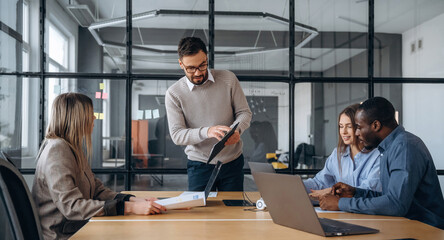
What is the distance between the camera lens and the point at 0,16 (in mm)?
3758

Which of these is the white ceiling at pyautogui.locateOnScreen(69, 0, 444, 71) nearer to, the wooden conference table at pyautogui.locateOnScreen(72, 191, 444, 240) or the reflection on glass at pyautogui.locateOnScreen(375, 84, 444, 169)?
the reflection on glass at pyautogui.locateOnScreen(375, 84, 444, 169)

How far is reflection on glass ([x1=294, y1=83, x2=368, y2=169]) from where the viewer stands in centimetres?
440

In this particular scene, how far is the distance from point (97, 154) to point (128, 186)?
465mm

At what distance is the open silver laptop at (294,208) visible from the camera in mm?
1398

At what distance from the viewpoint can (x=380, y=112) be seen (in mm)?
2066

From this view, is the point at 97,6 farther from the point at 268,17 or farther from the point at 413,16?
the point at 413,16

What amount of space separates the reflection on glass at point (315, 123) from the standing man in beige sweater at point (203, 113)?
148cm

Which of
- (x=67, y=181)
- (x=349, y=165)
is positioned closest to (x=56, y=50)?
(x=67, y=181)

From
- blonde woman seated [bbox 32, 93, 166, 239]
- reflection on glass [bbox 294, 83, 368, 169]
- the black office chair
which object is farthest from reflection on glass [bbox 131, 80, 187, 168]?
the black office chair

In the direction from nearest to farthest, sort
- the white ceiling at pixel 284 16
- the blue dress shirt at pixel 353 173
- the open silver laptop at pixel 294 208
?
the open silver laptop at pixel 294 208 → the blue dress shirt at pixel 353 173 → the white ceiling at pixel 284 16

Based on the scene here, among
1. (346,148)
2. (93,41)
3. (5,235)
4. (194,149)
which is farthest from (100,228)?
(93,41)

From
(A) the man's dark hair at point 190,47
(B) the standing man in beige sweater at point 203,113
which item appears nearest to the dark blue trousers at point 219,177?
(B) the standing man in beige sweater at point 203,113

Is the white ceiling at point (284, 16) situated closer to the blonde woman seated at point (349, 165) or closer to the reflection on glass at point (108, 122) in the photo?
the reflection on glass at point (108, 122)

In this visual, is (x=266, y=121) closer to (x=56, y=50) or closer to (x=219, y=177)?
(x=219, y=177)
